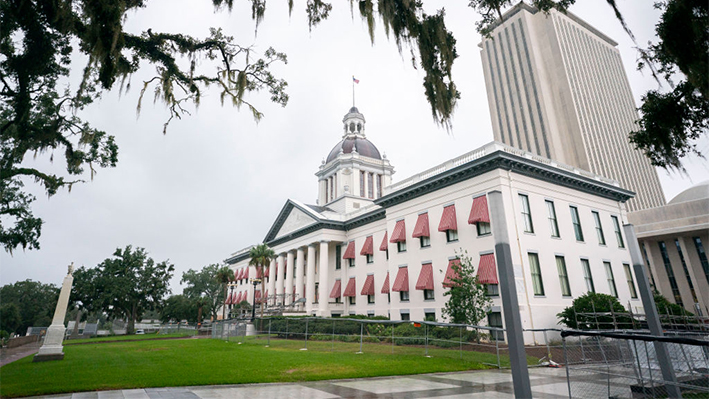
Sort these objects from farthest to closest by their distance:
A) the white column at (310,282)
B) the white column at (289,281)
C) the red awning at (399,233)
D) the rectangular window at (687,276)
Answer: the white column at (289,281)
the rectangular window at (687,276)
the white column at (310,282)
the red awning at (399,233)

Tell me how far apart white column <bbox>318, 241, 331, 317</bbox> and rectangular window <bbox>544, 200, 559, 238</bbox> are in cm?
2284

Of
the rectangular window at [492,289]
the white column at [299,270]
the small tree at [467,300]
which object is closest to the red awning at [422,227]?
the small tree at [467,300]

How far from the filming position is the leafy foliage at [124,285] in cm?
5322

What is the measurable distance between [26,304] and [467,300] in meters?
91.5

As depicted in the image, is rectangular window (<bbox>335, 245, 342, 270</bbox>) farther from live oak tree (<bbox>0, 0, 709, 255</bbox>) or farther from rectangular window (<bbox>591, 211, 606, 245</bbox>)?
live oak tree (<bbox>0, 0, 709, 255</bbox>)

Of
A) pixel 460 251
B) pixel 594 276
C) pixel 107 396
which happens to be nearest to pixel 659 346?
pixel 107 396

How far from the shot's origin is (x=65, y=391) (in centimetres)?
806

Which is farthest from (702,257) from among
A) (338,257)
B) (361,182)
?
(361,182)

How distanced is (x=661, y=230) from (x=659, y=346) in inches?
Result: 1802

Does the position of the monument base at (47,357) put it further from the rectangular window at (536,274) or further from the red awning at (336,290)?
the red awning at (336,290)

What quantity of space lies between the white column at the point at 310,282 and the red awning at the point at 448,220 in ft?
62.9

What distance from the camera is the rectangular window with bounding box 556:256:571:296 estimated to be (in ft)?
80.5

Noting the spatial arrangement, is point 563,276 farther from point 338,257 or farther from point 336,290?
point 338,257

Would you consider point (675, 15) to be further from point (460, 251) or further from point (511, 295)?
point (460, 251)
